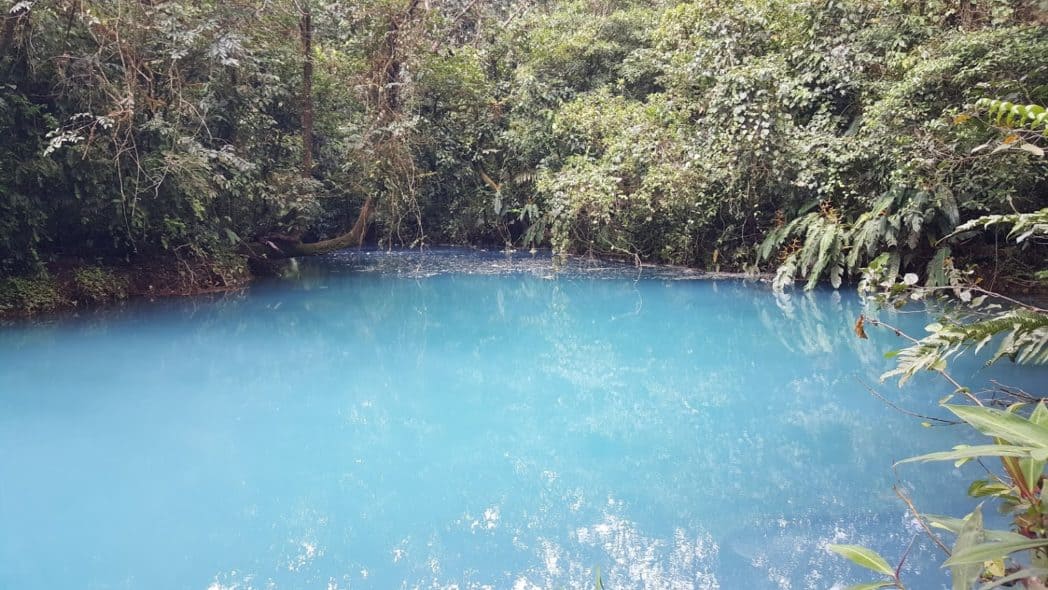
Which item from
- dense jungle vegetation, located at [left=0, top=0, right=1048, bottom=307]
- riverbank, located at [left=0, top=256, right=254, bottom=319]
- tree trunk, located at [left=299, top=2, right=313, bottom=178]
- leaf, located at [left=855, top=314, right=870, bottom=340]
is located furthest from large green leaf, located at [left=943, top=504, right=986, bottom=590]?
tree trunk, located at [left=299, top=2, right=313, bottom=178]

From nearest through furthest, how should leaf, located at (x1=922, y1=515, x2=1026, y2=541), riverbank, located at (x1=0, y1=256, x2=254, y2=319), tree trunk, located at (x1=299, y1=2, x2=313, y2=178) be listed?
leaf, located at (x1=922, y1=515, x2=1026, y2=541)
riverbank, located at (x1=0, y1=256, x2=254, y2=319)
tree trunk, located at (x1=299, y1=2, x2=313, y2=178)

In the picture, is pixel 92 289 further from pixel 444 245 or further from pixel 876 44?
pixel 876 44

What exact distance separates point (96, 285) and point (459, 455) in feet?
21.2

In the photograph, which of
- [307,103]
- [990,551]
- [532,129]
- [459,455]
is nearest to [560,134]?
[532,129]

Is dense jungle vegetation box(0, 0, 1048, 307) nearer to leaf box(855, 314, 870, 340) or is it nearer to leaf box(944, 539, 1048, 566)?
leaf box(855, 314, 870, 340)

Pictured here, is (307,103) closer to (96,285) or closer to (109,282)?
(109,282)

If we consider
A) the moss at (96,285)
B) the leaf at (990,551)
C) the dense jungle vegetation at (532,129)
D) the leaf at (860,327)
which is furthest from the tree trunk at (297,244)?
the leaf at (990,551)

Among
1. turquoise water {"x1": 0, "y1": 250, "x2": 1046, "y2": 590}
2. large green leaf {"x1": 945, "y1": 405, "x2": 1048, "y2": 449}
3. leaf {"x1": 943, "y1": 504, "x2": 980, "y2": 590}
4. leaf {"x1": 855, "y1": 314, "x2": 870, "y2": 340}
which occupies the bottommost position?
turquoise water {"x1": 0, "y1": 250, "x2": 1046, "y2": 590}

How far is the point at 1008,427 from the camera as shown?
3.87 ft

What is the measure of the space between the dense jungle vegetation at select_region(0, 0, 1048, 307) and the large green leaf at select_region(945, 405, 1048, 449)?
344 centimetres

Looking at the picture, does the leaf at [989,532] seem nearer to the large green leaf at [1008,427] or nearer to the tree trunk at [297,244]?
the large green leaf at [1008,427]

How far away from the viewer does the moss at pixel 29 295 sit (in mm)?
7254

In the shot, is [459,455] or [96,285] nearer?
[459,455]

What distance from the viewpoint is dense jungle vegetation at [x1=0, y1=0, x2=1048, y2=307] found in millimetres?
6934
